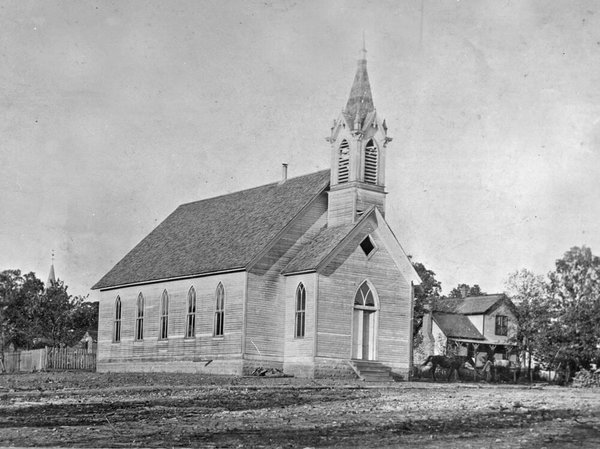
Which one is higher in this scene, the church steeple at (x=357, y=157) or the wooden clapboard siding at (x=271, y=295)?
the church steeple at (x=357, y=157)

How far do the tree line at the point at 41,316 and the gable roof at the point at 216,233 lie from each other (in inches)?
768

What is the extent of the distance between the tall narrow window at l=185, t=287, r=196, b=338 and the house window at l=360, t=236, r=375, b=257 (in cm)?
907

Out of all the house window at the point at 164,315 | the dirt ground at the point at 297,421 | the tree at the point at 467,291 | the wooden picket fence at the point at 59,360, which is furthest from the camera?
the tree at the point at 467,291

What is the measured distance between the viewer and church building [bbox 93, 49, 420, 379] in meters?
43.4

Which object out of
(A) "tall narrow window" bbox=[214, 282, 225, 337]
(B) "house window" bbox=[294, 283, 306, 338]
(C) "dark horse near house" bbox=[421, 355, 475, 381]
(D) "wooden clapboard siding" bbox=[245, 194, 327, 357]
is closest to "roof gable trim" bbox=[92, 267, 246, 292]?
(A) "tall narrow window" bbox=[214, 282, 225, 337]

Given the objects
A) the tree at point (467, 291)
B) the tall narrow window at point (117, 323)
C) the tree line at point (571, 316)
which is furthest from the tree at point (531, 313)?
the tree at point (467, 291)

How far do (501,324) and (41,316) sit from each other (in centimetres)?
3991

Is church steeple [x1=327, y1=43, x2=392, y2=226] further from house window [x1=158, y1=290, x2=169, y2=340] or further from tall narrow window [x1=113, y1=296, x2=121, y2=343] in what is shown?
tall narrow window [x1=113, y1=296, x2=121, y2=343]

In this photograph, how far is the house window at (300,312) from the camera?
43969mm

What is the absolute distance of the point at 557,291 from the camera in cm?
5359

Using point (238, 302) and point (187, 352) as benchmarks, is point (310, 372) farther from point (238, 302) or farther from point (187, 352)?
point (187, 352)

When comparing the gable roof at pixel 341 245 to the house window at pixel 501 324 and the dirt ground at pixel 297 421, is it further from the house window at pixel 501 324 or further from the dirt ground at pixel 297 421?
the house window at pixel 501 324

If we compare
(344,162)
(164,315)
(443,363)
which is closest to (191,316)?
(164,315)

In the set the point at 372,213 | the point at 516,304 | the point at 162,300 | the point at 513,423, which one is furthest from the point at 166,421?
the point at 516,304
